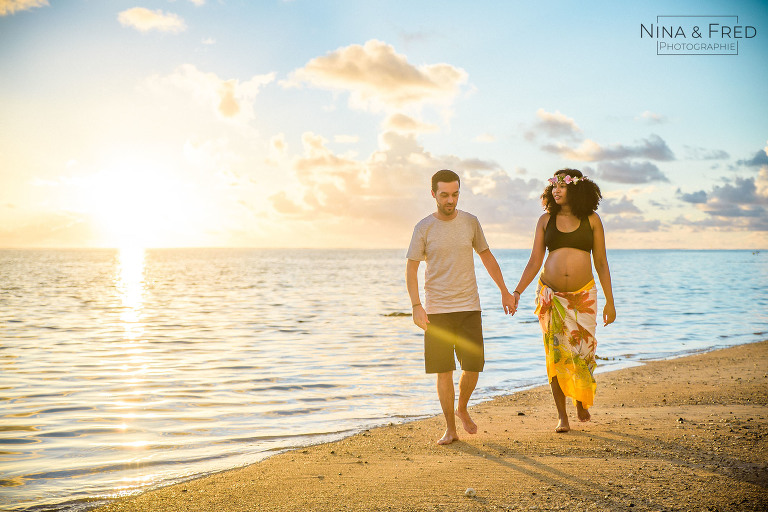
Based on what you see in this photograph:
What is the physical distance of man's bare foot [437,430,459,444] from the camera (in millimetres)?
5454

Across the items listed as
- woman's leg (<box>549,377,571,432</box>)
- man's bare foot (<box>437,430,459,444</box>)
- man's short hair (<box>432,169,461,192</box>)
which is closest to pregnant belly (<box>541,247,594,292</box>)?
woman's leg (<box>549,377,571,432</box>)

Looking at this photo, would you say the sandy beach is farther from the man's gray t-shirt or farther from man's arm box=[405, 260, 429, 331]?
the man's gray t-shirt

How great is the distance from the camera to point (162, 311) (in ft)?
69.9

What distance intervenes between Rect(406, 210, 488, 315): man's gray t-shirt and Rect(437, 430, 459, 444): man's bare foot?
1.17 metres

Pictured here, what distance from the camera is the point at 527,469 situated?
Result: 4.59m

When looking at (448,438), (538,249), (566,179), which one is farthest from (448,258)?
(448,438)

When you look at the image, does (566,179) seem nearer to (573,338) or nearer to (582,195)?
(582,195)

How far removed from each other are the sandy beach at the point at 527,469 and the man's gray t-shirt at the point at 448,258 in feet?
4.36

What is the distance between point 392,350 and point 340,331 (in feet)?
11.5

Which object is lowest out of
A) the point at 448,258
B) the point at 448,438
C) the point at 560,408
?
the point at 448,438

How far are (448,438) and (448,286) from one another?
1.43 metres

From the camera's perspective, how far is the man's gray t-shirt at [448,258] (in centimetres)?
534

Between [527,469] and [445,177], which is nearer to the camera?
[527,469]

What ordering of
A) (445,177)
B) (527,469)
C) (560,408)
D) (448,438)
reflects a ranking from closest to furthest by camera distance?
(527,469) < (445,177) < (448,438) < (560,408)
